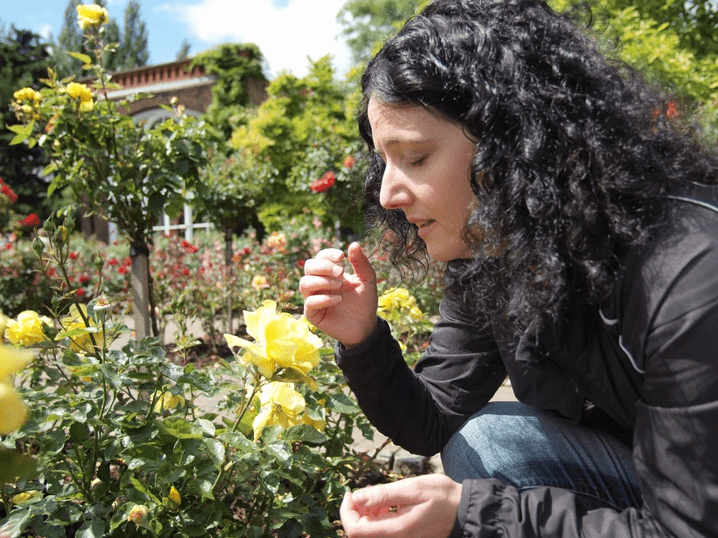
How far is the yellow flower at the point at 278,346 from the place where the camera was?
3.25 ft

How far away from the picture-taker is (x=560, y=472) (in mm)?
1231

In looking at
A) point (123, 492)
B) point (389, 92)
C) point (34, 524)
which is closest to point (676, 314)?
point (389, 92)

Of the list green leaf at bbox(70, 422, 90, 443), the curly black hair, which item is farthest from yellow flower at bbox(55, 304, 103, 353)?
the curly black hair

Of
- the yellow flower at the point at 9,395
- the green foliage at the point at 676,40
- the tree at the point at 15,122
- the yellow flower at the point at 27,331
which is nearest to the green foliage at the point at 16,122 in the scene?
the tree at the point at 15,122

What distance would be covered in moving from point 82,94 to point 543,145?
1954mm

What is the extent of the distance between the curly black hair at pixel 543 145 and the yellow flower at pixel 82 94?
5.29 ft

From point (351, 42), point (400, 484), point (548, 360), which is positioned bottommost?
point (400, 484)

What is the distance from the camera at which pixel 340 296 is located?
1.17 metres

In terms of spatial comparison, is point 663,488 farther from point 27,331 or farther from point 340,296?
point 27,331

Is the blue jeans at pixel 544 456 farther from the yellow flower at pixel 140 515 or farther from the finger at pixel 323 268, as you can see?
the yellow flower at pixel 140 515

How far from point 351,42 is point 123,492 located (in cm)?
2532

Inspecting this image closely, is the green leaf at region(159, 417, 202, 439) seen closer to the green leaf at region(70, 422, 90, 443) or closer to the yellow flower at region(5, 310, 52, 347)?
the green leaf at region(70, 422, 90, 443)

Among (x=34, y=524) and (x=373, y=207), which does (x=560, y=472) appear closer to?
(x=373, y=207)

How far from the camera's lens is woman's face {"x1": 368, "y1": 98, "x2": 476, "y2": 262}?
3.24 feet
